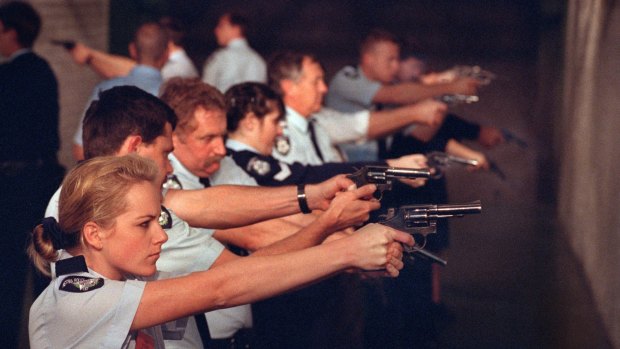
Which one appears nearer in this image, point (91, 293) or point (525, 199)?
point (91, 293)

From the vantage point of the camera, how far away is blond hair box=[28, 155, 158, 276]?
224 centimetres

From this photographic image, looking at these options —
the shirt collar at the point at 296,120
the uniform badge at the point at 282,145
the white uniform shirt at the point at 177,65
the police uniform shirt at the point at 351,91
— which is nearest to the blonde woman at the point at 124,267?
the uniform badge at the point at 282,145

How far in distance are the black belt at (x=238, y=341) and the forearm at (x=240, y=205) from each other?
38 centimetres

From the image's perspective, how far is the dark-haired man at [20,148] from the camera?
4.88 m

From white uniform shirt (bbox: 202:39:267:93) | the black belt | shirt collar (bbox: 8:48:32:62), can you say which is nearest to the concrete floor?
white uniform shirt (bbox: 202:39:267:93)

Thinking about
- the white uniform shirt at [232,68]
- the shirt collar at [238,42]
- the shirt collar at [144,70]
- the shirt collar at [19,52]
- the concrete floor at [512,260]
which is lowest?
the concrete floor at [512,260]

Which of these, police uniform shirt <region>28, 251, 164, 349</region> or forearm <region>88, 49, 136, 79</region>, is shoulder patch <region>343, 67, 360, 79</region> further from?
police uniform shirt <region>28, 251, 164, 349</region>

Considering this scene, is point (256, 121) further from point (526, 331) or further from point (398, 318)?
point (526, 331)

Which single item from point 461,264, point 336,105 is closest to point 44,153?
point 336,105

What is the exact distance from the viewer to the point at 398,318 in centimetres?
456

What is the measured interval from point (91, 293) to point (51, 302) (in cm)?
9

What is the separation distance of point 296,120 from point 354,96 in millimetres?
1628

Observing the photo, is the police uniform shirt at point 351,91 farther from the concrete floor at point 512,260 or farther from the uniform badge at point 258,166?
the uniform badge at point 258,166

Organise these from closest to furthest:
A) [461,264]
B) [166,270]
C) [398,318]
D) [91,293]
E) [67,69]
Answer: [91,293]
[166,270]
[398,318]
[461,264]
[67,69]
